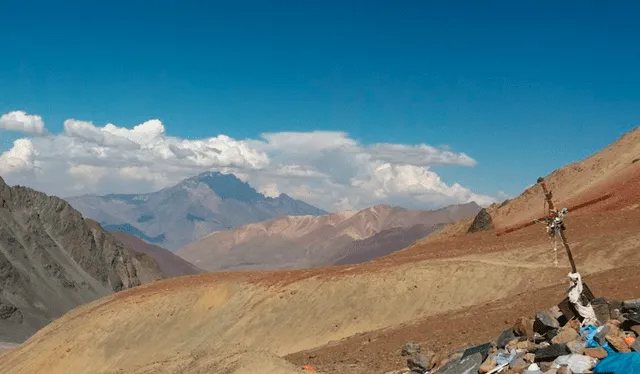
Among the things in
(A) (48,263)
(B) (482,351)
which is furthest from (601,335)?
(A) (48,263)

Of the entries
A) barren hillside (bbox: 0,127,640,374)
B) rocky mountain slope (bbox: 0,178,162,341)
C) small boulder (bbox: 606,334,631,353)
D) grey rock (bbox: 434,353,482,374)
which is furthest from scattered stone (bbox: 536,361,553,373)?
rocky mountain slope (bbox: 0,178,162,341)

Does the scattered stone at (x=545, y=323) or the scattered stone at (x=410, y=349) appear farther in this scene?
the scattered stone at (x=410, y=349)

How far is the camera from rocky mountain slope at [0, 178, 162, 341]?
102375 millimetres

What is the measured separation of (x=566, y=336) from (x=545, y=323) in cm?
107

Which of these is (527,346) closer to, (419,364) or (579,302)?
(579,302)

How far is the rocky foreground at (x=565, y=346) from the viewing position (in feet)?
44.3

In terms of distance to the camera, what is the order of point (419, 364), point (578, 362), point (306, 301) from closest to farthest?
point (578, 362) < point (419, 364) < point (306, 301)

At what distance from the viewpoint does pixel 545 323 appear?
1595 cm

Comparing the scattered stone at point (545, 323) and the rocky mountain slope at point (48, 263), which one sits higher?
the rocky mountain slope at point (48, 263)

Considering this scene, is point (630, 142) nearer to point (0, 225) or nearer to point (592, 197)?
point (592, 197)

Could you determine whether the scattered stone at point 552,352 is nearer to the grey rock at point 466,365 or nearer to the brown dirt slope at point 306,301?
the grey rock at point 466,365

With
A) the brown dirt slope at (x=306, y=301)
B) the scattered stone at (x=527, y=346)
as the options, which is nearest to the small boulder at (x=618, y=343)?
the scattered stone at (x=527, y=346)

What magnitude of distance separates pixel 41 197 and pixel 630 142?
12507 centimetres

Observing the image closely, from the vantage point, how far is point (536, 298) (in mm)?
26594
